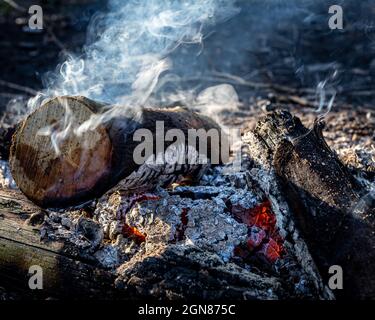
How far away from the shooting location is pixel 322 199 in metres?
2.24

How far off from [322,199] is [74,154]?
1.16 m

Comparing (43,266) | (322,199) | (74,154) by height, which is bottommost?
(43,266)

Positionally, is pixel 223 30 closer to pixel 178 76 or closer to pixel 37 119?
pixel 178 76

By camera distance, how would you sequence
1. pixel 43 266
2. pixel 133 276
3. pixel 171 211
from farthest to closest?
pixel 171 211
pixel 43 266
pixel 133 276

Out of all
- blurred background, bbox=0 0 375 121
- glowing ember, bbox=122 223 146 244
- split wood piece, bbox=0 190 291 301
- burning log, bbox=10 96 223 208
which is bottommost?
split wood piece, bbox=0 190 291 301

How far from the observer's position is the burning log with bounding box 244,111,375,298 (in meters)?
2.14

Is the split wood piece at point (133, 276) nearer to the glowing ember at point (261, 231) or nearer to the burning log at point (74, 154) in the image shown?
the glowing ember at point (261, 231)

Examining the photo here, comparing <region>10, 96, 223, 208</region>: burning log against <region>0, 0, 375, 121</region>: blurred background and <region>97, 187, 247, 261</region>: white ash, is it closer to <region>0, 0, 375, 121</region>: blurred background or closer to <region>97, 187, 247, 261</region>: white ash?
<region>97, 187, 247, 261</region>: white ash

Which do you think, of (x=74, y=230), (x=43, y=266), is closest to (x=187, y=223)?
(x=74, y=230)

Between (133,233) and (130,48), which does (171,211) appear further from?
(130,48)

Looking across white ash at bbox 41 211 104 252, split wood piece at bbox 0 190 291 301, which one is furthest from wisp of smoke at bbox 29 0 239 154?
split wood piece at bbox 0 190 291 301

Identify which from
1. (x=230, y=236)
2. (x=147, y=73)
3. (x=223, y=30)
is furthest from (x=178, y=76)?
(x=230, y=236)
